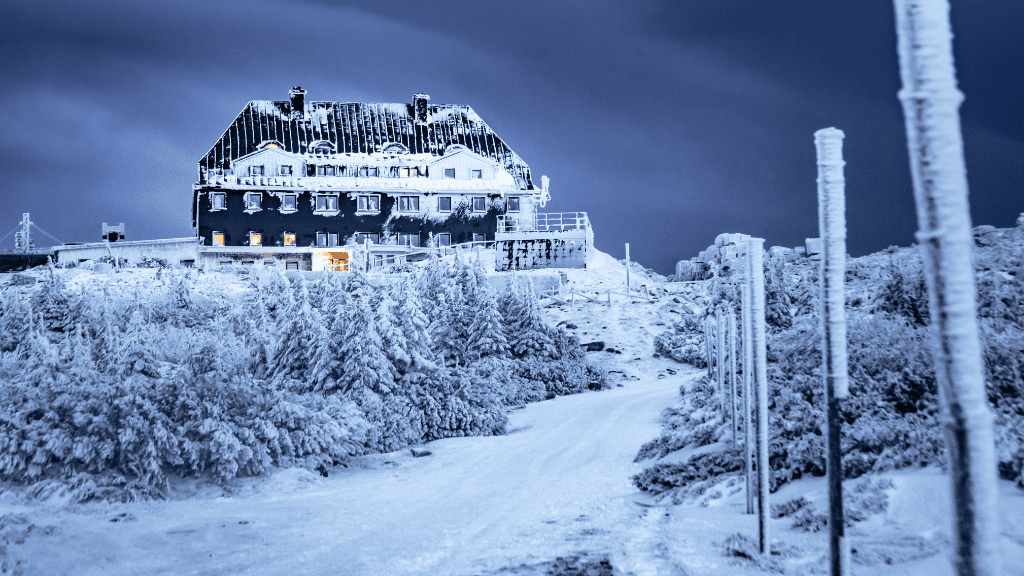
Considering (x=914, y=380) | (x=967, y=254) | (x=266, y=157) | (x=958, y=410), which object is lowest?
(x=914, y=380)

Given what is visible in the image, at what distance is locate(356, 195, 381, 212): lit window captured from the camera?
4959cm

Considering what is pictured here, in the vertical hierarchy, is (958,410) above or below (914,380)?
above

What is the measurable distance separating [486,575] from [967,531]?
21.1 feet

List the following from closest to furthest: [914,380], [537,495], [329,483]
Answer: [914,380], [537,495], [329,483]

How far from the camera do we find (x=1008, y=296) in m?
14.7

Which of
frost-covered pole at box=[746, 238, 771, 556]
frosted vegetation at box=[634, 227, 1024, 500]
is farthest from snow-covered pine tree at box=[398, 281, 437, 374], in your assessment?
frost-covered pole at box=[746, 238, 771, 556]

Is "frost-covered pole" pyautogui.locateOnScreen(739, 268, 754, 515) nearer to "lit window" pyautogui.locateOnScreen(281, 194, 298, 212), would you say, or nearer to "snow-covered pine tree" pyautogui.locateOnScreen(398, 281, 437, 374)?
"snow-covered pine tree" pyautogui.locateOnScreen(398, 281, 437, 374)

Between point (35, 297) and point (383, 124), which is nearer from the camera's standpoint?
point (35, 297)

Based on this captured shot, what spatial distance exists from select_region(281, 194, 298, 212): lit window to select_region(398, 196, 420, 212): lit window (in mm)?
6938

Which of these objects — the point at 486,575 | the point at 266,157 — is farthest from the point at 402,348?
the point at 266,157

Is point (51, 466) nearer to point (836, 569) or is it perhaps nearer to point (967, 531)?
point (836, 569)

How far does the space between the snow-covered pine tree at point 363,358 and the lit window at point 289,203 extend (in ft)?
101

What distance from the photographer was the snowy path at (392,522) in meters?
9.48

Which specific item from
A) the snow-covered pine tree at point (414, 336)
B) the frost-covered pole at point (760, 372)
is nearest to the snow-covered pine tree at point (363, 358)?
the snow-covered pine tree at point (414, 336)
